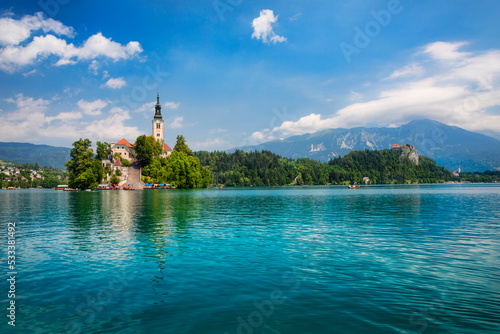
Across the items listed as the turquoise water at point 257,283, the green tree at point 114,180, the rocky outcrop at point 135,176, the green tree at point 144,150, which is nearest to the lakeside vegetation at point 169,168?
the green tree at point 144,150

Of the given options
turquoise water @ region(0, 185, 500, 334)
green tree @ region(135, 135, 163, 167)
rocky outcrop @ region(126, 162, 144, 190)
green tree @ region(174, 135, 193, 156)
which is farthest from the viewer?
green tree @ region(174, 135, 193, 156)

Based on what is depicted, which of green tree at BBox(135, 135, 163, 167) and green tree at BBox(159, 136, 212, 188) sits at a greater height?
green tree at BBox(135, 135, 163, 167)

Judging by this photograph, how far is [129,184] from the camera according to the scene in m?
146

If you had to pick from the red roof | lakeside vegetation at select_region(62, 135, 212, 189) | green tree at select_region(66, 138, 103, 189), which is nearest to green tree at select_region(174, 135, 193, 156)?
lakeside vegetation at select_region(62, 135, 212, 189)

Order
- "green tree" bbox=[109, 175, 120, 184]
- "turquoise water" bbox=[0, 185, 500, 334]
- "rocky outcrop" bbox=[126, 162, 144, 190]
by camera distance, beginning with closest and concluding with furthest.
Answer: "turquoise water" bbox=[0, 185, 500, 334], "green tree" bbox=[109, 175, 120, 184], "rocky outcrop" bbox=[126, 162, 144, 190]

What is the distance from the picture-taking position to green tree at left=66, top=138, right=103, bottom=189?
124m

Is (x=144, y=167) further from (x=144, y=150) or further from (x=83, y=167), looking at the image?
(x=83, y=167)

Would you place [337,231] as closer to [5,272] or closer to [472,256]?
[472,256]

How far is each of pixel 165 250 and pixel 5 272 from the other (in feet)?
24.0

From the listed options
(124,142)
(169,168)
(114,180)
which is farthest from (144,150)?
(124,142)

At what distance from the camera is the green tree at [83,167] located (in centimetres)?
12419

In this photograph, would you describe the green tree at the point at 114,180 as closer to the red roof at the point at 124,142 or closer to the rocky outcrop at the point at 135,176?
the rocky outcrop at the point at 135,176

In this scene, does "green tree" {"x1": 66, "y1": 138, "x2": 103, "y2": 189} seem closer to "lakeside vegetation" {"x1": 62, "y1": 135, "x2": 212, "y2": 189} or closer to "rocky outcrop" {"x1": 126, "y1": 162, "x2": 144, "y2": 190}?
"lakeside vegetation" {"x1": 62, "y1": 135, "x2": 212, "y2": 189}

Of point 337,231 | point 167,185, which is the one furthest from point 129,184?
point 337,231
